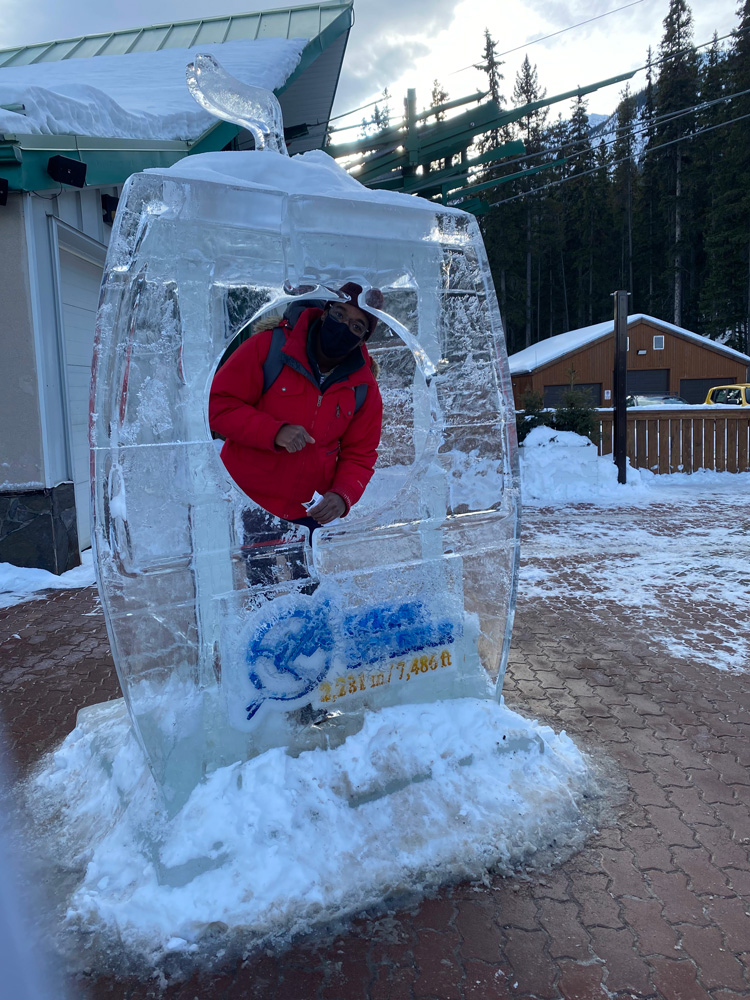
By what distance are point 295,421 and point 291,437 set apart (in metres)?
0.16

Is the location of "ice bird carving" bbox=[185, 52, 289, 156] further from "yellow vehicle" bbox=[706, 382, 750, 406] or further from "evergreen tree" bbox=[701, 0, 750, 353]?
"evergreen tree" bbox=[701, 0, 750, 353]

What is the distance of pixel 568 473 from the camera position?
9578 mm

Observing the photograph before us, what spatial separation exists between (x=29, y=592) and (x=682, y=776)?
4.68 metres

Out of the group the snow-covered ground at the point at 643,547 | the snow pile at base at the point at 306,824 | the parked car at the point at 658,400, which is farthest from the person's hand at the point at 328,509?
the parked car at the point at 658,400

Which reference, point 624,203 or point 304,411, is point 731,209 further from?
point 304,411

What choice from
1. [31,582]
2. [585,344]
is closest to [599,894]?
[31,582]

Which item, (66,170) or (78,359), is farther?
(78,359)

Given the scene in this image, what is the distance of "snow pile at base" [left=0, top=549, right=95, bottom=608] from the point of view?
5137mm

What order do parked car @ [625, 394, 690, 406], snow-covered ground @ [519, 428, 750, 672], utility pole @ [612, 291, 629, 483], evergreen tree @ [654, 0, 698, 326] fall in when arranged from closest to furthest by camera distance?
1. snow-covered ground @ [519, 428, 750, 672]
2. utility pole @ [612, 291, 629, 483]
3. parked car @ [625, 394, 690, 406]
4. evergreen tree @ [654, 0, 698, 326]

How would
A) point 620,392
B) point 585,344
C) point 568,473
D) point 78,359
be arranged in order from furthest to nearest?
point 585,344 → point 620,392 → point 568,473 → point 78,359

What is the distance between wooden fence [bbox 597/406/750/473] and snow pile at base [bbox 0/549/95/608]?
8.14 metres

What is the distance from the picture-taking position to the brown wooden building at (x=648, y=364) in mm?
Answer: 25594

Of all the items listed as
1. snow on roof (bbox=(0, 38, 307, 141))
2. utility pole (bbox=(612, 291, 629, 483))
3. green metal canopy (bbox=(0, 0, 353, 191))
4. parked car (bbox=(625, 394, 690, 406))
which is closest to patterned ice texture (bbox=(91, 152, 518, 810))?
snow on roof (bbox=(0, 38, 307, 141))

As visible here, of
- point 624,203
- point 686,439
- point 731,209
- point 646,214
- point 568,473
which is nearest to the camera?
point 568,473
